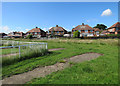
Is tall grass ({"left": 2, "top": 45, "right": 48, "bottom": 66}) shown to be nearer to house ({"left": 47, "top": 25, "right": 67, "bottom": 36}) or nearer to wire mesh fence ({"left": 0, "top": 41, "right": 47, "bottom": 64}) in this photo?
wire mesh fence ({"left": 0, "top": 41, "right": 47, "bottom": 64})

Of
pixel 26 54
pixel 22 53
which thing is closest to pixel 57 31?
pixel 26 54

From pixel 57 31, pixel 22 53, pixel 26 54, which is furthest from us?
pixel 57 31

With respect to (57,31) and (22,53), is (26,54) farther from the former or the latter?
(57,31)

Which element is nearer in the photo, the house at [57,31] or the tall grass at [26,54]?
the tall grass at [26,54]

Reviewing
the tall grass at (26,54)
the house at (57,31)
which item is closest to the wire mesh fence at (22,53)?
the tall grass at (26,54)

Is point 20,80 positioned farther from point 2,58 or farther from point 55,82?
point 2,58

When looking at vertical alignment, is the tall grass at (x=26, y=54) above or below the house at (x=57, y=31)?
below

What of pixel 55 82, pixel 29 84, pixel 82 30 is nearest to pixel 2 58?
pixel 29 84

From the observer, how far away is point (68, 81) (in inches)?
129

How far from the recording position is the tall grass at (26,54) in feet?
18.6

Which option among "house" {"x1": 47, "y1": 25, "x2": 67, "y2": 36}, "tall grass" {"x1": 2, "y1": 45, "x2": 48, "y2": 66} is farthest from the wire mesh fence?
"house" {"x1": 47, "y1": 25, "x2": 67, "y2": 36}

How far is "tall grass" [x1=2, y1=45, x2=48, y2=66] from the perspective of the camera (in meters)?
5.67

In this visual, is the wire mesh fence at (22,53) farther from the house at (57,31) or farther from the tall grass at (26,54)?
the house at (57,31)

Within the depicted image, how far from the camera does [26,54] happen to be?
708 cm
